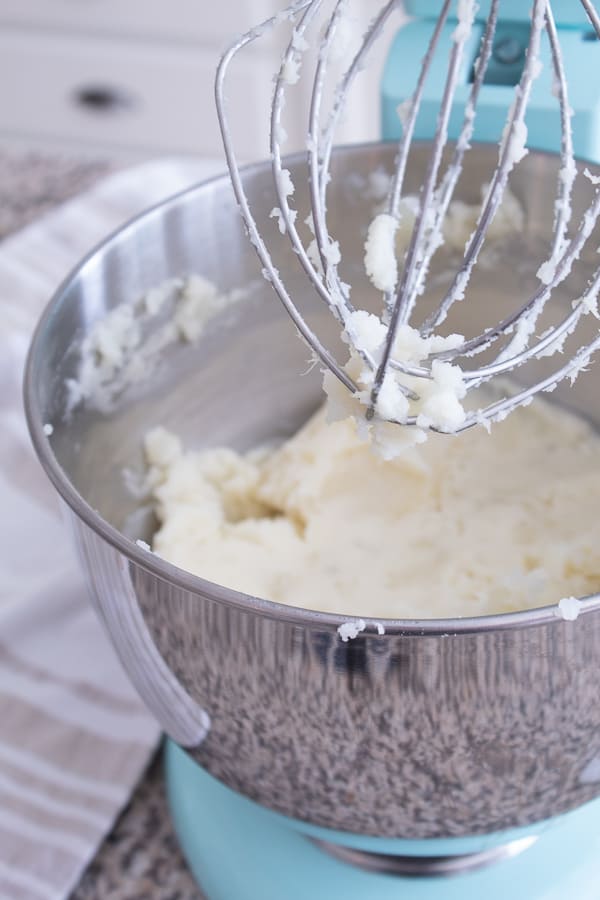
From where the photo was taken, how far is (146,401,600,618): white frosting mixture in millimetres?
598

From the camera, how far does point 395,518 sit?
0.69 meters

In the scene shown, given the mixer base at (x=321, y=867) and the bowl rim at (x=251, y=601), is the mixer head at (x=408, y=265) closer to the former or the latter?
the bowl rim at (x=251, y=601)

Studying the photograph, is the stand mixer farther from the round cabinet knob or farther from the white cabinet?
the round cabinet knob

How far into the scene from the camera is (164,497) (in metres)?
0.68

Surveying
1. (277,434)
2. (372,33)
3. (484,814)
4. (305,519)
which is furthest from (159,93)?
(484,814)

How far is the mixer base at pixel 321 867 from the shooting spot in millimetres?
529

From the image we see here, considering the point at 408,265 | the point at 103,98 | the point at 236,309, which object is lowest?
the point at 103,98

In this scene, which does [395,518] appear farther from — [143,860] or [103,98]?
[103,98]

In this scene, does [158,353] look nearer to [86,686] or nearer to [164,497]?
[164,497]

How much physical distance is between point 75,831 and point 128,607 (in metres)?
0.21

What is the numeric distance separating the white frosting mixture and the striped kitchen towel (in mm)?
106

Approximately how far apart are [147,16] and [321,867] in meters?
1.52

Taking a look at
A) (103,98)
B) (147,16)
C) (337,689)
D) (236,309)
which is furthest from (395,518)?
(103,98)

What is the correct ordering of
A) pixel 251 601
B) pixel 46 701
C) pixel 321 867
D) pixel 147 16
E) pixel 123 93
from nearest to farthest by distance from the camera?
pixel 251 601, pixel 321 867, pixel 46 701, pixel 147 16, pixel 123 93
